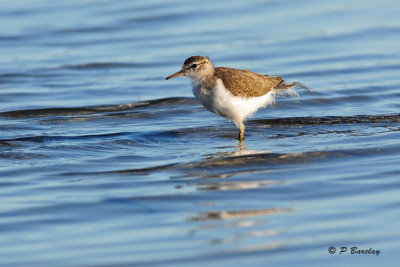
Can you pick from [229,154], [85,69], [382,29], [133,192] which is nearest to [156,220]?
[133,192]

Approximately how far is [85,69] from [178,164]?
5.98 meters

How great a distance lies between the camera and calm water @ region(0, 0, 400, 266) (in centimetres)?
583

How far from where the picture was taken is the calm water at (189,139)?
5.83 metres

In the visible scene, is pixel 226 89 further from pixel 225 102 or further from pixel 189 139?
pixel 189 139

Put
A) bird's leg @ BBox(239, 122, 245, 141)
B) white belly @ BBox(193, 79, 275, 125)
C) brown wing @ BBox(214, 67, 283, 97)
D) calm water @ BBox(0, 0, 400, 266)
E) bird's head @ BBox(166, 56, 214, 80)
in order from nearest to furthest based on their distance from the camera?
calm water @ BBox(0, 0, 400, 266)
white belly @ BBox(193, 79, 275, 125)
brown wing @ BBox(214, 67, 283, 97)
bird's head @ BBox(166, 56, 214, 80)
bird's leg @ BBox(239, 122, 245, 141)

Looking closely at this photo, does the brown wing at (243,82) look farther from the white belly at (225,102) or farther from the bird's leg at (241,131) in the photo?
the bird's leg at (241,131)

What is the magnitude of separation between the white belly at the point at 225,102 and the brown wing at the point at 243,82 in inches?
2.7

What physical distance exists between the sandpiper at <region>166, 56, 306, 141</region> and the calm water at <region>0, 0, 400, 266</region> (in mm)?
448

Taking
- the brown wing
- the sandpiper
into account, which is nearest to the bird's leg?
the sandpiper

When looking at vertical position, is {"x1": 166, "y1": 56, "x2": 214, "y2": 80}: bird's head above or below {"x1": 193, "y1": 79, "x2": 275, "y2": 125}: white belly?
above

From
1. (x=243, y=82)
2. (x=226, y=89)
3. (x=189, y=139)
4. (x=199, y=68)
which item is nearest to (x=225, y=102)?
(x=226, y=89)

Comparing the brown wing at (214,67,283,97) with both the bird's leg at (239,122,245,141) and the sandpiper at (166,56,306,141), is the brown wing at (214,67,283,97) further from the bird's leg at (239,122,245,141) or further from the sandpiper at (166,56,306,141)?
the bird's leg at (239,122,245,141)

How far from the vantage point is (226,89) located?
9.21 metres

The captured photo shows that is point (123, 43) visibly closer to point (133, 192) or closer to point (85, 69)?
point (85, 69)
